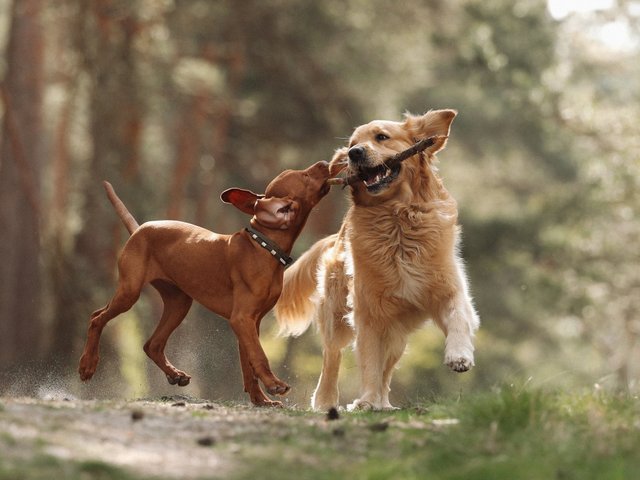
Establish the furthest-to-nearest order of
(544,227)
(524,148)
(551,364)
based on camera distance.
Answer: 1. (551,364)
2. (524,148)
3. (544,227)

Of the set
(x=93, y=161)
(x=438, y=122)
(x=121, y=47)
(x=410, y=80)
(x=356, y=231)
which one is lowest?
(x=356, y=231)

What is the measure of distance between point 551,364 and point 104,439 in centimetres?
3380

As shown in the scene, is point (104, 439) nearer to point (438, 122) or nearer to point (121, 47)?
point (438, 122)

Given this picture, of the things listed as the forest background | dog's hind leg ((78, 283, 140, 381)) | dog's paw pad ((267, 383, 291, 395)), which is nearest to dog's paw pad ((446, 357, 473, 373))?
dog's paw pad ((267, 383, 291, 395))

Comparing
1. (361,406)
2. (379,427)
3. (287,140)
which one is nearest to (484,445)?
(379,427)

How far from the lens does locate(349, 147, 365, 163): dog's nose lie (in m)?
7.65

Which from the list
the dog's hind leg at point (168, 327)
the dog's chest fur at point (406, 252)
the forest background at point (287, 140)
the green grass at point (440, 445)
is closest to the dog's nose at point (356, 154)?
the dog's chest fur at point (406, 252)

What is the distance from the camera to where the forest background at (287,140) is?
66.6 feet

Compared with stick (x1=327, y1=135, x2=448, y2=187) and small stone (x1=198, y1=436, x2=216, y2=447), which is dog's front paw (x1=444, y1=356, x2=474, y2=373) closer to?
stick (x1=327, y1=135, x2=448, y2=187)

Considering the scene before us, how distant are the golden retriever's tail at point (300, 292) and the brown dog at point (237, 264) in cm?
163

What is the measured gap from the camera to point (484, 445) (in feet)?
16.5

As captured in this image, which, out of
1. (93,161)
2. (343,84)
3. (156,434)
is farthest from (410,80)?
(156,434)

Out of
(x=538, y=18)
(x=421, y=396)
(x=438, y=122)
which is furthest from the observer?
(x=538, y=18)

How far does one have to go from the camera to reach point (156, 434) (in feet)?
17.4
